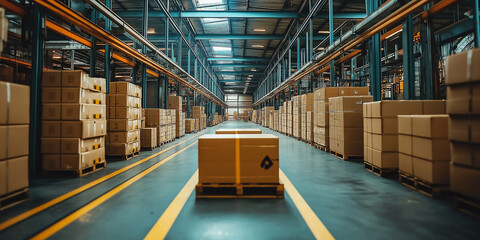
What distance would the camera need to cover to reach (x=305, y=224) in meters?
2.33

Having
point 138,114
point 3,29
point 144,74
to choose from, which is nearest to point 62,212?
point 3,29

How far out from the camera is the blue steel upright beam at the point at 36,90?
13.8ft

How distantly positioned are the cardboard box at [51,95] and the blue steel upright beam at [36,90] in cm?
8

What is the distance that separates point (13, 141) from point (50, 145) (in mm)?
1571

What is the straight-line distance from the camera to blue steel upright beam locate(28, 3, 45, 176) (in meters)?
4.21

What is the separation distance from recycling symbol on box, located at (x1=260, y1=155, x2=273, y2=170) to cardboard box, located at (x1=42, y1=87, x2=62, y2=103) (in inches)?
164

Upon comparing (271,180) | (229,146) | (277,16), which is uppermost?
(277,16)

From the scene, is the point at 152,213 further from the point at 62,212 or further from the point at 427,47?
the point at 427,47

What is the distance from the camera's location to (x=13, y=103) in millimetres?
2926

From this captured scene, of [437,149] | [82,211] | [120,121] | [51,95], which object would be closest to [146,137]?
[120,121]

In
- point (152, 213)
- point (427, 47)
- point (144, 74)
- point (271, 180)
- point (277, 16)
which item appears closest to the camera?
point (152, 213)

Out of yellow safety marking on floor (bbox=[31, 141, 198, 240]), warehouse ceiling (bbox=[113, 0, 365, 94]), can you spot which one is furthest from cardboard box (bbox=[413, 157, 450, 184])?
warehouse ceiling (bbox=[113, 0, 365, 94])

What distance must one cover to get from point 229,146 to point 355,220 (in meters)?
1.77

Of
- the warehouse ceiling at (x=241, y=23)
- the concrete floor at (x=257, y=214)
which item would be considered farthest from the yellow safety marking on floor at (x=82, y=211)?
the warehouse ceiling at (x=241, y=23)
